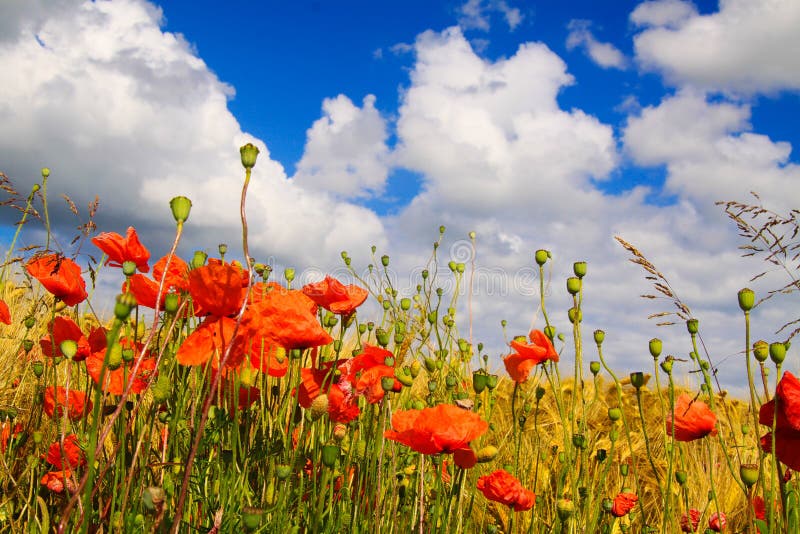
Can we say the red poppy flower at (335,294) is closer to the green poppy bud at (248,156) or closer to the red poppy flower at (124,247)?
the red poppy flower at (124,247)

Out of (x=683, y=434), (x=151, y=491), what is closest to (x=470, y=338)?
(x=683, y=434)

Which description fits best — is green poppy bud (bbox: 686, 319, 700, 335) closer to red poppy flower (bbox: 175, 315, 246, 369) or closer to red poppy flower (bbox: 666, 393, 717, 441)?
red poppy flower (bbox: 666, 393, 717, 441)

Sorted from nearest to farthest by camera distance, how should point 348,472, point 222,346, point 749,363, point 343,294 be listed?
point 749,363 → point 222,346 → point 343,294 → point 348,472

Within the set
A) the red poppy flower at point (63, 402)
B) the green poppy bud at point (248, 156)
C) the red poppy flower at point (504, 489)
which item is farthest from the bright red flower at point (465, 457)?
the red poppy flower at point (63, 402)

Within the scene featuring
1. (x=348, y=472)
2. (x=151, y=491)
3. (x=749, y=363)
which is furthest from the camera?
(x=348, y=472)

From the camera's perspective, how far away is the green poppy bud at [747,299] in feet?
4.30

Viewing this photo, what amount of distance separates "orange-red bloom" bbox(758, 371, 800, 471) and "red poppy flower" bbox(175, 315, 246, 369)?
1126 mm

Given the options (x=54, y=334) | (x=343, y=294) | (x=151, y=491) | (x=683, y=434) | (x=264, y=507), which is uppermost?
(x=343, y=294)

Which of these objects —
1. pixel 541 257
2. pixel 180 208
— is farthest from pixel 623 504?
pixel 180 208

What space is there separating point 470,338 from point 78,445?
1.66 meters

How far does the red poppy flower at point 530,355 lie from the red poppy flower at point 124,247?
3.55 feet

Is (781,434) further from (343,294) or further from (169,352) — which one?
(169,352)

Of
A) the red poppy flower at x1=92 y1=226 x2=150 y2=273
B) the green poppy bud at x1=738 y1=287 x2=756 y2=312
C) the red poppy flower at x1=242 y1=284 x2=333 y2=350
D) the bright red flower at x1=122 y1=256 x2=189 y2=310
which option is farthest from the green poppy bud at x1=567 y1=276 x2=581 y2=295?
the red poppy flower at x1=92 y1=226 x2=150 y2=273

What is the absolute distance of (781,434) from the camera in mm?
1446
